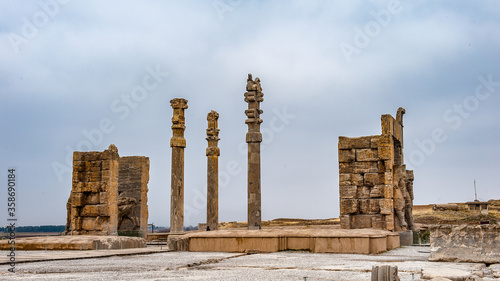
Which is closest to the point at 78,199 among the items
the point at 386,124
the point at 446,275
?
the point at 386,124

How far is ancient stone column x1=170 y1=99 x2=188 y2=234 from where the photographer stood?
22797 mm

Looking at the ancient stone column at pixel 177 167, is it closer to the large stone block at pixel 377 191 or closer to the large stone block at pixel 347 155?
the large stone block at pixel 347 155

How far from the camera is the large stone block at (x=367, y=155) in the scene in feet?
50.4

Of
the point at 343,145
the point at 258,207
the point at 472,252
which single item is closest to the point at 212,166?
the point at 258,207

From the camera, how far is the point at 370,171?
15383 mm

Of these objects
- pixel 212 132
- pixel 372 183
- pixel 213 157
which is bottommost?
pixel 372 183

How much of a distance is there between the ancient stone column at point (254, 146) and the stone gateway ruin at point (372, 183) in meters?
5.44

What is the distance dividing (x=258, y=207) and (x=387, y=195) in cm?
647

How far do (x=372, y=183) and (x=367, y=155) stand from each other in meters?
0.78

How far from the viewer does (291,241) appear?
11891mm

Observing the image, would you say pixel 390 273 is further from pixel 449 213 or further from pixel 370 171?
pixel 449 213

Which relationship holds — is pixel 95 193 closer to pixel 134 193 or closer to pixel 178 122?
pixel 134 193

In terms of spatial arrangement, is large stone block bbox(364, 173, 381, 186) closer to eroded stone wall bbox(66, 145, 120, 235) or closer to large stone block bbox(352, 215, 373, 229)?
large stone block bbox(352, 215, 373, 229)

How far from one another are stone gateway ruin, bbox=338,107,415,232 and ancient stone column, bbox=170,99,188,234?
906 centimetres
